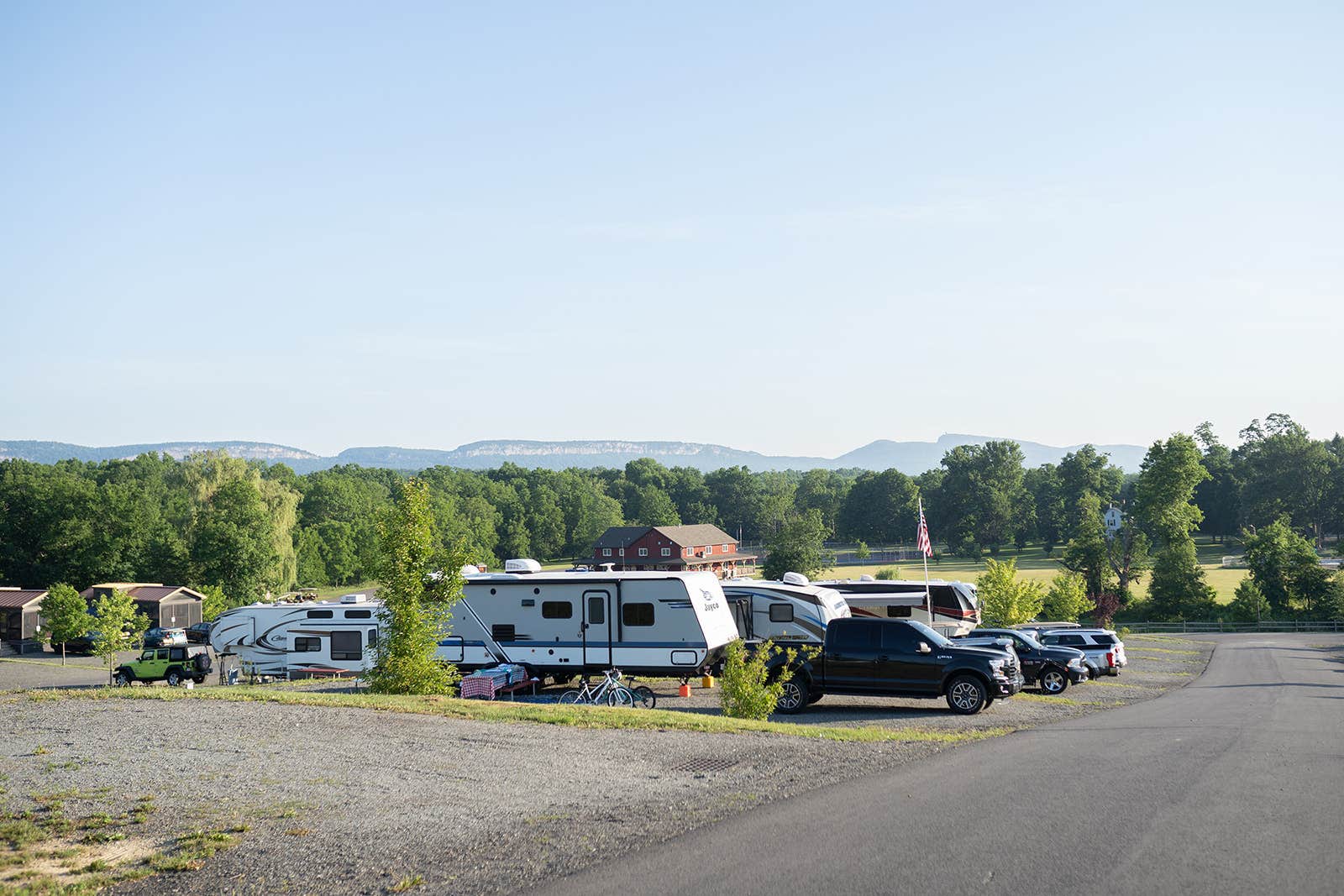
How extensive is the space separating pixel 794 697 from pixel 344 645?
1762 centimetres

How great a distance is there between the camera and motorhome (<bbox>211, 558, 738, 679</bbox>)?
912 inches

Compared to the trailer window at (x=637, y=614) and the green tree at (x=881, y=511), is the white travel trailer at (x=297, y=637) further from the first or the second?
the green tree at (x=881, y=511)

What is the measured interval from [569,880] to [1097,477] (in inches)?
5280

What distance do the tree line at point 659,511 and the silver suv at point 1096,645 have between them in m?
17.5

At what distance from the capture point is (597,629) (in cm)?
2375

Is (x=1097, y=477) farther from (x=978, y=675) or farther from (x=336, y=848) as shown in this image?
(x=336, y=848)

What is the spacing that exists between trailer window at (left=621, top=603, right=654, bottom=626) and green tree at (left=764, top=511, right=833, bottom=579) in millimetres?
64843

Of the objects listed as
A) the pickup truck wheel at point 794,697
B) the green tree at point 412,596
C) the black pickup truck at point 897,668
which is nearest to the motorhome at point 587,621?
the green tree at point 412,596

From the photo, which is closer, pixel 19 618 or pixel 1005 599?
pixel 1005 599

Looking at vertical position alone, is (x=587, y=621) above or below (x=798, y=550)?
below

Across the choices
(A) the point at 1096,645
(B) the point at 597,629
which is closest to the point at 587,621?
(B) the point at 597,629

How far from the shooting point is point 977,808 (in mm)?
10414

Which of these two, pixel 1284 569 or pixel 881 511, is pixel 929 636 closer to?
pixel 1284 569

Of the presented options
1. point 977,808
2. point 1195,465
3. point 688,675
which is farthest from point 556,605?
point 1195,465
